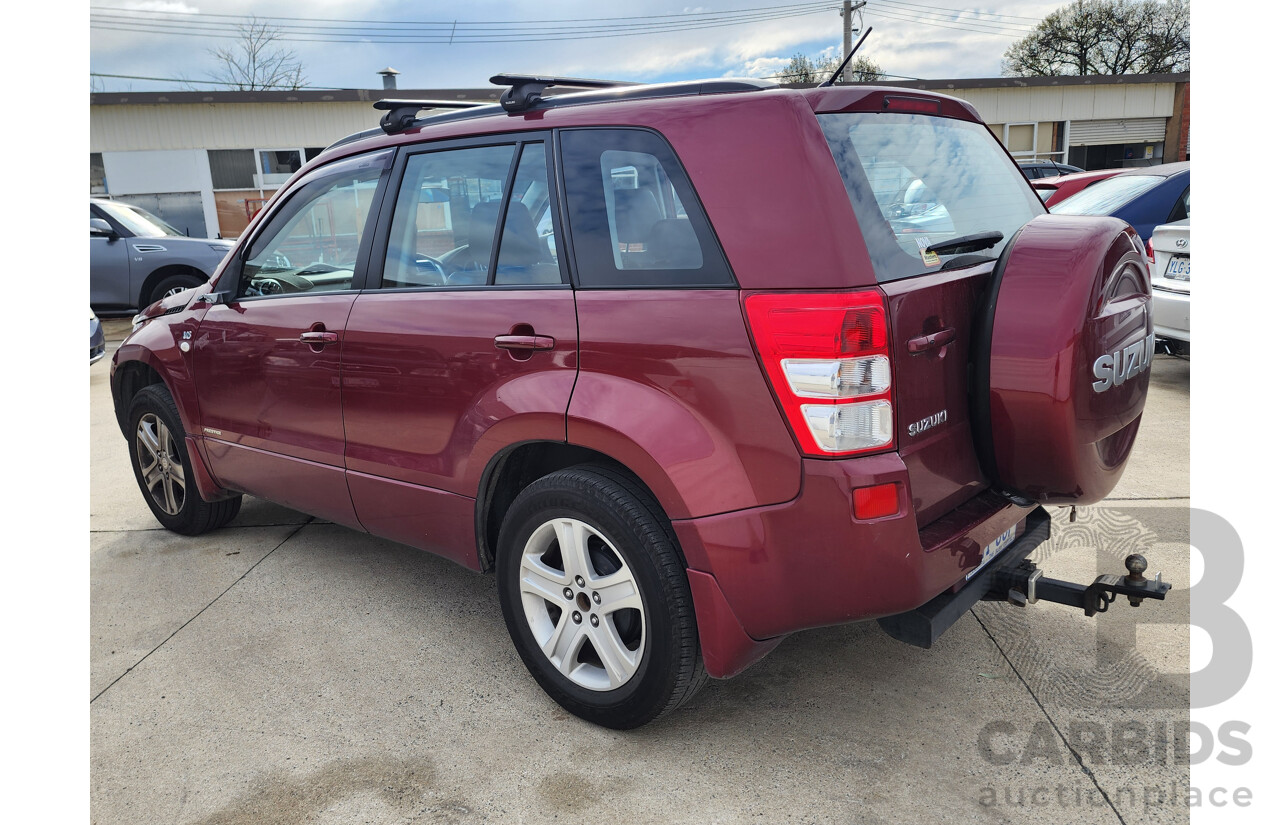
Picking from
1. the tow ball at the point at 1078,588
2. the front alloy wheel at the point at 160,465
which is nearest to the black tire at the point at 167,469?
the front alloy wheel at the point at 160,465

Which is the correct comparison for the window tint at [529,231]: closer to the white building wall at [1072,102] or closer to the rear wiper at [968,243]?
the rear wiper at [968,243]

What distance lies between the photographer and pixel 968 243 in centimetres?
253

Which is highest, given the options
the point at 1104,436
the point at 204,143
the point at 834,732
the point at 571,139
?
the point at 204,143

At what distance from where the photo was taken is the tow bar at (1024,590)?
2424 mm

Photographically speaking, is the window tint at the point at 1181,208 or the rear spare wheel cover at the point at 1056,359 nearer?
the rear spare wheel cover at the point at 1056,359

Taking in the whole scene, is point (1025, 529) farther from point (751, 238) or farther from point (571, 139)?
point (571, 139)

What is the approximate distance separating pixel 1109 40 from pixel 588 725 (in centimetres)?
5662

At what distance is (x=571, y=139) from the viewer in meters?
2.67

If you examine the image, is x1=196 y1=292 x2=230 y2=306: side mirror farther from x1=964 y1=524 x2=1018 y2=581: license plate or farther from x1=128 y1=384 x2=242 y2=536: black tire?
x1=964 y1=524 x2=1018 y2=581: license plate

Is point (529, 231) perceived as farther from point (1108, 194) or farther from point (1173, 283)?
point (1108, 194)

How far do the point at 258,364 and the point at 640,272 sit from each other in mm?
2020

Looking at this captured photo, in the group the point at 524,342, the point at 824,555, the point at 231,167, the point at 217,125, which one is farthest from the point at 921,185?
the point at 217,125

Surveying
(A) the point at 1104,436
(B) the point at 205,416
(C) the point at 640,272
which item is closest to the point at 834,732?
(A) the point at 1104,436

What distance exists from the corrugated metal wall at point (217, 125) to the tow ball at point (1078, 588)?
19.8m
